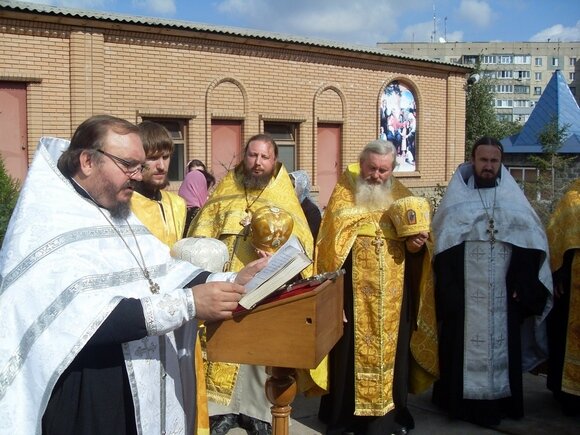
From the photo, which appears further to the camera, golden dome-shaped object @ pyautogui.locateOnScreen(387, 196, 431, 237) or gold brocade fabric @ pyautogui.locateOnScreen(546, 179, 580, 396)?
gold brocade fabric @ pyautogui.locateOnScreen(546, 179, 580, 396)

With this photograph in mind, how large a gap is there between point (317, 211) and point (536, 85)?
320 feet

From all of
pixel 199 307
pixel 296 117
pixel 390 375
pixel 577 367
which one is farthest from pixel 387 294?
pixel 296 117

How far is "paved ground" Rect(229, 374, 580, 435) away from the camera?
14.9ft

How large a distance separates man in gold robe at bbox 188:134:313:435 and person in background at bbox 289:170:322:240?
602 mm

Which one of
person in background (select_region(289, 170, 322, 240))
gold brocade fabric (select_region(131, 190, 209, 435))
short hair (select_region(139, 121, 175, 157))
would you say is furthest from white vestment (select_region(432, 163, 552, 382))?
short hair (select_region(139, 121, 175, 157))

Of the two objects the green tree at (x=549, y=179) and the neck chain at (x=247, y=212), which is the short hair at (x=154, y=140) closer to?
the neck chain at (x=247, y=212)

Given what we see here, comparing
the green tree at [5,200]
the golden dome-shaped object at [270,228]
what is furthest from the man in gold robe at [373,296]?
the green tree at [5,200]

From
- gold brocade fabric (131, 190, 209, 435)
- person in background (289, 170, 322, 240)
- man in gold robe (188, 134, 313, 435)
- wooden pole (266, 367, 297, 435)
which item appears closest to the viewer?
wooden pole (266, 367, 297, 435)

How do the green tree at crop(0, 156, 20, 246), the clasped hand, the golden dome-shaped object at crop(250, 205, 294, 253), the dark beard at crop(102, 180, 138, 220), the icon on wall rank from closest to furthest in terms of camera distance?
the clasped hand
the dark beard at crop(102, 180, 138, 220)
the golden dome-shaped object at crop(250, 205, 294, 253)
the green tree at crop(0, 156, 20, 246)
the icon on wall

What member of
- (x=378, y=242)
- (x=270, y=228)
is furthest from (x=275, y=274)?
(x=378, y=242)

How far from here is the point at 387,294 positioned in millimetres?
4324

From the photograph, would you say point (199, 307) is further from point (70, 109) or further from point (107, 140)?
point (70, 109)

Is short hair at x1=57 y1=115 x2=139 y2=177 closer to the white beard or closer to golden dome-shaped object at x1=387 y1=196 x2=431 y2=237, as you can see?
golden dome-shaped object at x1=387 y1=196 x2=431 y2=237

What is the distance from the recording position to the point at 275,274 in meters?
2.23
